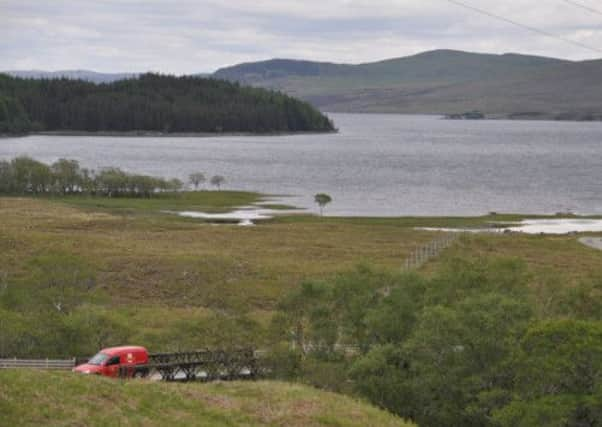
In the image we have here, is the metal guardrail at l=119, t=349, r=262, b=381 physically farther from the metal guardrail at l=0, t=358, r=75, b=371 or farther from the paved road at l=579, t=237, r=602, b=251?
the paved road at l=579, t=237, r=602, b=251

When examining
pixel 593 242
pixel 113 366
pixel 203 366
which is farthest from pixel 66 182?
pixel 113 366

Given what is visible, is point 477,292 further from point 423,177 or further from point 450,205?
point 423,177

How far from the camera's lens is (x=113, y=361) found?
36.7 m

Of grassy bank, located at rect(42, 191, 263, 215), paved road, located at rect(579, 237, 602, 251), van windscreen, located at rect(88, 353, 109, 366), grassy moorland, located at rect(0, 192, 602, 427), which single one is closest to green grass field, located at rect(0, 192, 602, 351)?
grassy moorland, located at rect(0, 192, 602, 427)

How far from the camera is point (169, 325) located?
51844 millimetres

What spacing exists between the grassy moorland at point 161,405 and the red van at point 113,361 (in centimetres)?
627

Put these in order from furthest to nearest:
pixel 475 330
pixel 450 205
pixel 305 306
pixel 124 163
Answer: pixel 124 163 < pixel 450 205 < pixel 305 306 < pixel 475 330

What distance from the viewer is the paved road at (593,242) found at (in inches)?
3497

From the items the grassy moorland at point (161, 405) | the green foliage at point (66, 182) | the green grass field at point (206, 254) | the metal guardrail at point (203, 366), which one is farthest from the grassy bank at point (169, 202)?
the grassy moorland at point (161, 405)

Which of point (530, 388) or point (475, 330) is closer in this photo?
point (530, 388)

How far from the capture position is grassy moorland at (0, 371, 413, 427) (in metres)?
25.5

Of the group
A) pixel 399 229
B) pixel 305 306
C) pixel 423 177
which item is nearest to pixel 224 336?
pixel 305 306

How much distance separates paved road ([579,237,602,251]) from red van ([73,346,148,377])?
59.8 meters

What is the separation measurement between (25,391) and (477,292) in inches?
671
